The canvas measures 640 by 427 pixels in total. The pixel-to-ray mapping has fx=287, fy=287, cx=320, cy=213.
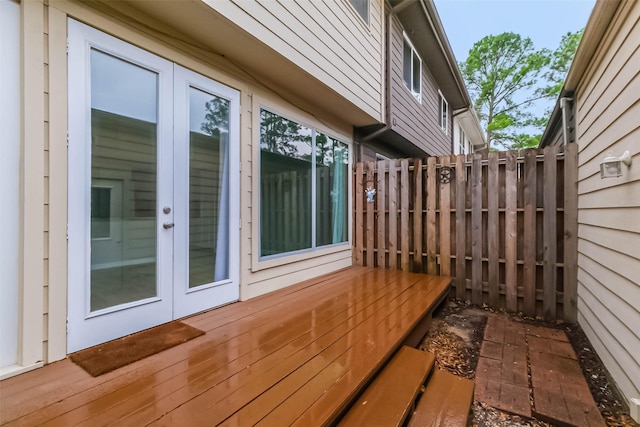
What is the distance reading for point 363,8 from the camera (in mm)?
4242

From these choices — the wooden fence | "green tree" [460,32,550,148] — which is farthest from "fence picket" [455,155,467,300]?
"green tree" [460,32,550,148]

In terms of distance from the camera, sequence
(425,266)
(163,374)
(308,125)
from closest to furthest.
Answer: (163,374) < (308,125) < (425,266)

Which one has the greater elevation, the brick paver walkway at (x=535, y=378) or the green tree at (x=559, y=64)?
the green tree at (x=559, y=64)

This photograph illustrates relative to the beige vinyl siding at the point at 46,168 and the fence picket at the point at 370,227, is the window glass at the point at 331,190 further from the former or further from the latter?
the beige vinyl siding at the point at 46,168

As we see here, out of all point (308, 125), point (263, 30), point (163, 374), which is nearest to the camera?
point (163, 374)

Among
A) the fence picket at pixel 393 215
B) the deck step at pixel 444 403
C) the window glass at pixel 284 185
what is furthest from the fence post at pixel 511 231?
the window glass at pixel 284 185

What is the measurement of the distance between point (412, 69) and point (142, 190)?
5.86 m

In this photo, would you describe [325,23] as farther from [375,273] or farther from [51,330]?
[51,330]

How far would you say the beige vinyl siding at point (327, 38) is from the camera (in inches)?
96.9

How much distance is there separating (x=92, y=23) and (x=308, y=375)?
266cm

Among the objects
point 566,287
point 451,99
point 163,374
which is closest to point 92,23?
point 163,374

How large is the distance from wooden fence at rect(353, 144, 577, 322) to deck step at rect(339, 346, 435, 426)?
2.28 meters

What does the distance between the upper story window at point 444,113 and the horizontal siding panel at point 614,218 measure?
5.96 m

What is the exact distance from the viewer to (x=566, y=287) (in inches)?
130
